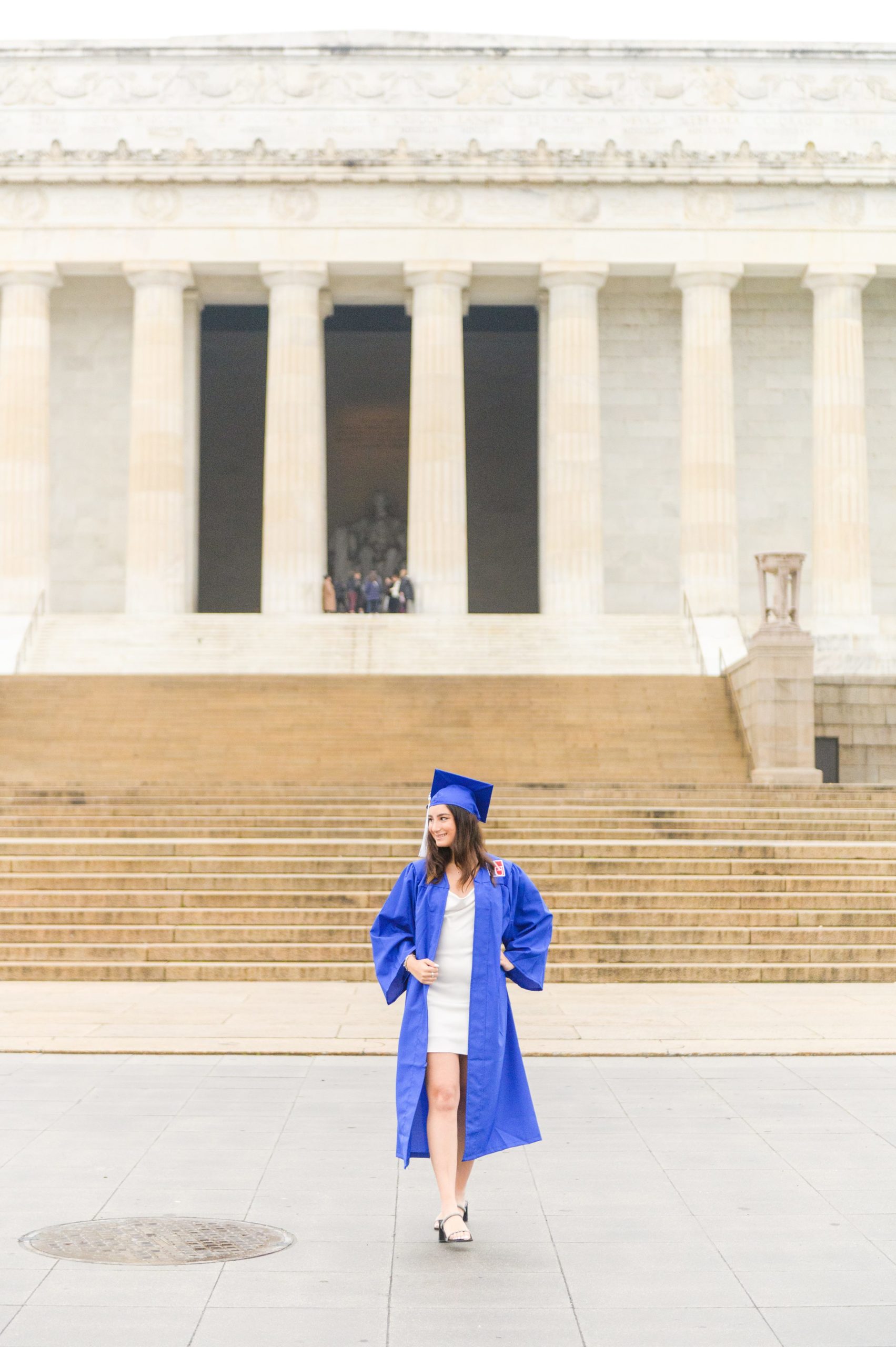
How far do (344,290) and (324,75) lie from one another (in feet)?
20.4

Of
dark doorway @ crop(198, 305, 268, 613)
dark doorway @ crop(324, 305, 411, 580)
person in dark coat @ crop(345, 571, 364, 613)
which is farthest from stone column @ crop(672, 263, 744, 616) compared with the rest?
dark doorway @ crop(198, 305, 268, 613)

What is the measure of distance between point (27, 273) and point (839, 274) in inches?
908

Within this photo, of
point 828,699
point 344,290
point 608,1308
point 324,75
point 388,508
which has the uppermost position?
point 324,75

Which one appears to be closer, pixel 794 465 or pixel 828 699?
pixel 828 699

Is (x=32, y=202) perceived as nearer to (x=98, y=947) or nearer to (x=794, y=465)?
(x=794, y=465)

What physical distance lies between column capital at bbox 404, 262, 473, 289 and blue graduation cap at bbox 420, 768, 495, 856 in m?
39.3

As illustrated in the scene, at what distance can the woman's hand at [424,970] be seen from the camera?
779cm

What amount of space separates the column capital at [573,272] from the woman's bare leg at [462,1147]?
40206 mm

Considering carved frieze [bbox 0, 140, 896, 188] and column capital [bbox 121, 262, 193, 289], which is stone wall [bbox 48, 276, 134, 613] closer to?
column capital [bbox 121, 262, 193, 289]

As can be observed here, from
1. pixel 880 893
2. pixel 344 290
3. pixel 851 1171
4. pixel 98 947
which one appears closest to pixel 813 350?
pixel 344 290

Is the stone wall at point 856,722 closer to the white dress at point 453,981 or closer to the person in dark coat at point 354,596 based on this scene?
the person in dark coat at point 354,596

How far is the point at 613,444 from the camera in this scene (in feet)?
163

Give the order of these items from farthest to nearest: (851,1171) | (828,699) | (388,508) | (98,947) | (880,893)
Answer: (388,508), (828,699), (880,893), (98,947), (851,1171)

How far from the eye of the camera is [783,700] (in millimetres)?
29984
